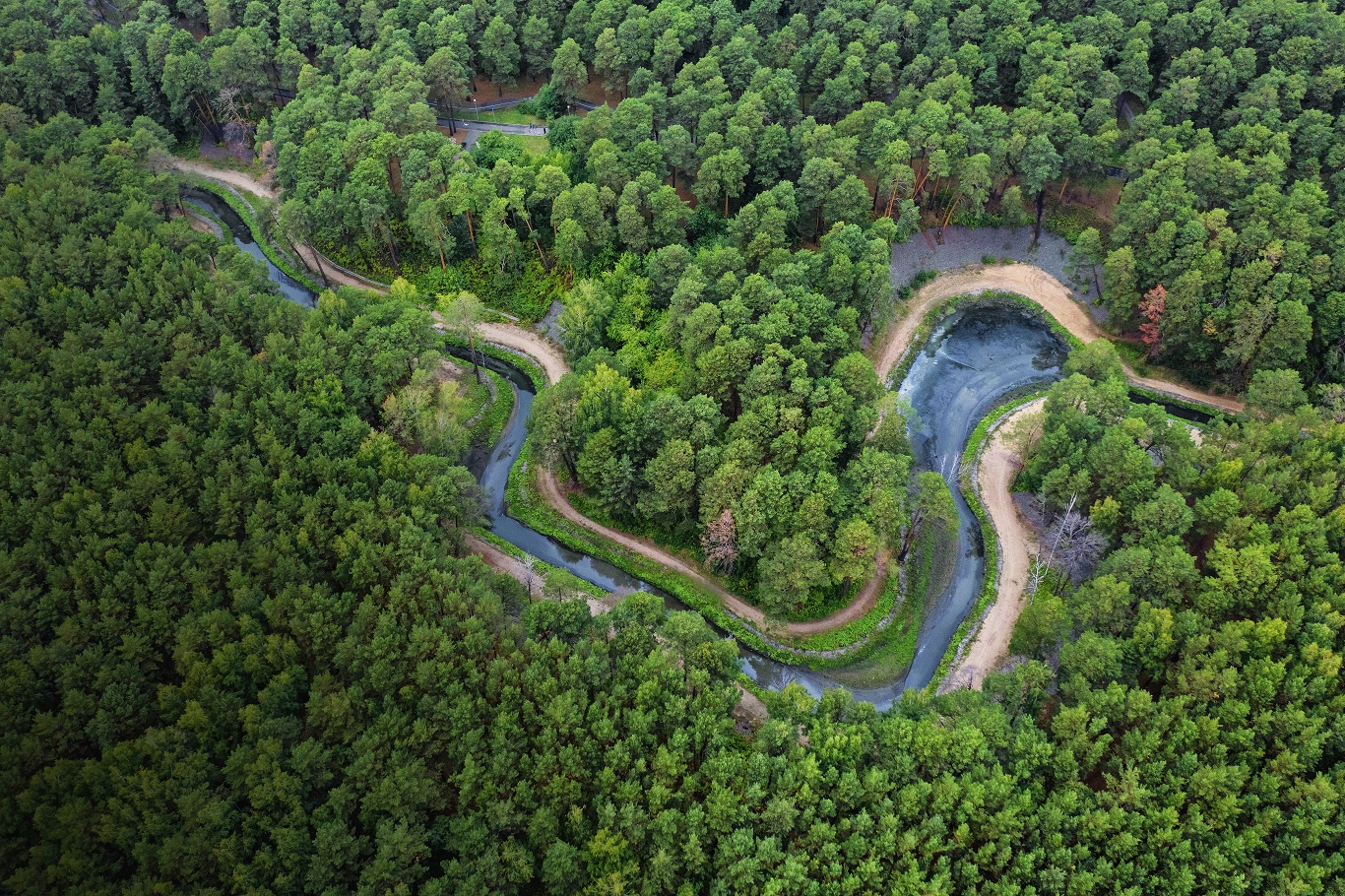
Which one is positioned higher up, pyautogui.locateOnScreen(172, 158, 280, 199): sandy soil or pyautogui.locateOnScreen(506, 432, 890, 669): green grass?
pyautogui.locateOnScreen(172, 158, 280, 199): sandy soil

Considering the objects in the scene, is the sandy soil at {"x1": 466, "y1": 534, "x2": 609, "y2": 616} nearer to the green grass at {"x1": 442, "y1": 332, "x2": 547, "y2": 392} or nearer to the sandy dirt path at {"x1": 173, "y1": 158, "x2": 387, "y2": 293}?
the green grass at {"x1": 442, "y1": 332, "x2": 547, "y2": 392}

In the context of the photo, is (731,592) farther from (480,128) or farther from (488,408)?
(480,128)

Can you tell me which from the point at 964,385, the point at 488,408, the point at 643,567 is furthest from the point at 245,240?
the point at 964,385

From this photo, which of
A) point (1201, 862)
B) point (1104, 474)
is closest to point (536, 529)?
point (1104, 474)

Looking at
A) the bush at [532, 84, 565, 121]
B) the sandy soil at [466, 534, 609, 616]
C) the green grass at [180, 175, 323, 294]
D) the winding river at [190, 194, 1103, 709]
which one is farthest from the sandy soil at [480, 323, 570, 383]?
the bush at [532, 84, 565, 121]

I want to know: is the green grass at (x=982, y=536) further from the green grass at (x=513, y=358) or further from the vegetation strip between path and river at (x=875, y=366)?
the green grass at (x=513, y=358)

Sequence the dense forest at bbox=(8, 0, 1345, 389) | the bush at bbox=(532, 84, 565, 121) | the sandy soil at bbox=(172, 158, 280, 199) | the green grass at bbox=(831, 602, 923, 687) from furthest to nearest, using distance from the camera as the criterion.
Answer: the sandy soil at bbox=(172, 158, 280, 199) < the bush at bbox=(532, 84, 565, 121) < the dense forest at bbox=(8, 0, 1345, 389) < the green grass at bbox=(831, 602, 923, 687)
